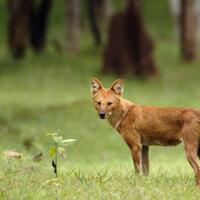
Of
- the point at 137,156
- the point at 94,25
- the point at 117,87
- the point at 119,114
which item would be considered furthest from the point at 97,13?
the point at 137,156

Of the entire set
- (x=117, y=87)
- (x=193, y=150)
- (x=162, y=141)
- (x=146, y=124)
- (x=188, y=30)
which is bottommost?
(x=193, y=150)

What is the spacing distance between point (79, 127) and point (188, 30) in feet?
36.2

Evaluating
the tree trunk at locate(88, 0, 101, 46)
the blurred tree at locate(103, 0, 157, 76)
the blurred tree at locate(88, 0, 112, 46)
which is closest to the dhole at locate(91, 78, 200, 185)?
the blurred tree at locate(103, 0, 157, 76)

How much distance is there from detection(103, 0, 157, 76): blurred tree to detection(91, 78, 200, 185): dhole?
1570cm

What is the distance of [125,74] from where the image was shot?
2767 centimetres

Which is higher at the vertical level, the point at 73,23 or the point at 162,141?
the point at 73,23

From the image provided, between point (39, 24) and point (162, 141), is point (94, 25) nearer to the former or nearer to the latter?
point (39, 24)

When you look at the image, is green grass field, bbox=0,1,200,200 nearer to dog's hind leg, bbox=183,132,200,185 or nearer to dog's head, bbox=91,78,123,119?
dog's hind leg, bbox=183,132,200,185

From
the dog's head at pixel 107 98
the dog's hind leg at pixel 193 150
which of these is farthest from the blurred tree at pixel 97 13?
the dog's hind leg at pixel 193 150

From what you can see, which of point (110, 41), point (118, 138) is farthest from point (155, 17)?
point (118, 138)

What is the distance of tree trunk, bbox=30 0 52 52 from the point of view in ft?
104

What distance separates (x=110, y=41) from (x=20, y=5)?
12.6ft

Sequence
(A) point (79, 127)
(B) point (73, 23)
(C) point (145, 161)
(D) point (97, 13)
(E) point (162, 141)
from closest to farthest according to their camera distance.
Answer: (E) point (162, 141)
(C) point (145, 161)
(A) point (79, 127)
(B) point (73, 23)
(D) point (97, 13)

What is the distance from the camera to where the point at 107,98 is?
11.4m
